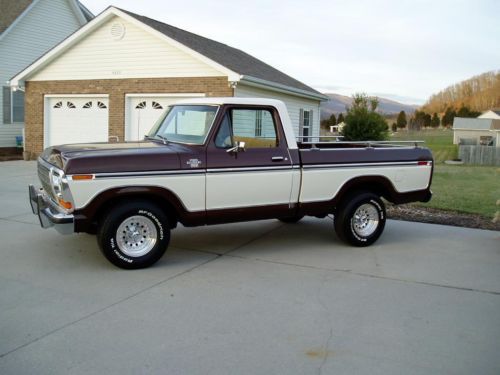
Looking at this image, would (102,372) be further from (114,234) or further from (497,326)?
(497,326)

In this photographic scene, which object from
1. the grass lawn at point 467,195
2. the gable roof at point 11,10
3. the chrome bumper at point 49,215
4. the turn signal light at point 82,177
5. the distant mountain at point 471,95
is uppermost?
the distant mountain at point 471,95

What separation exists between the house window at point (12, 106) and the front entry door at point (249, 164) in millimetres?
17907

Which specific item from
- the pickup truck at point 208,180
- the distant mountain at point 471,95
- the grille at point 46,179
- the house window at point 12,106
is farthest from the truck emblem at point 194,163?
the distant mountain at point 471,95

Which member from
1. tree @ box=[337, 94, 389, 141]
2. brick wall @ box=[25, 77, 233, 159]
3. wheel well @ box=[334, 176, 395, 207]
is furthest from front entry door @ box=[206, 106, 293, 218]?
tree @ box=[337, 94, 389, 141]

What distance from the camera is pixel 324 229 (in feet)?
30.0

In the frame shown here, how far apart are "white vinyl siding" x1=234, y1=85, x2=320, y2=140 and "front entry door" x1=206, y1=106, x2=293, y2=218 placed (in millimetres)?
9000

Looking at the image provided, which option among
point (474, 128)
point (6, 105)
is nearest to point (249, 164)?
point (6, 105)

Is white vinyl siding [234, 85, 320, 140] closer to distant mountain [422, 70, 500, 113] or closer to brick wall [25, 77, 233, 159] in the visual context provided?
brick wall [25, 77, 233, 159]

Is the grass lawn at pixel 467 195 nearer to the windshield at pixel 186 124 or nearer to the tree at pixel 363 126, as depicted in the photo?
the tree at pixel 363 126

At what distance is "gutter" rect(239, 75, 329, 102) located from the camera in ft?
52.2

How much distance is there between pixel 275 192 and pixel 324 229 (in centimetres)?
239

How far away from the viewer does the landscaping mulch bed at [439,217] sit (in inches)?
388

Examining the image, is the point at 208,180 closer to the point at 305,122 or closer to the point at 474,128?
the point at 305,122

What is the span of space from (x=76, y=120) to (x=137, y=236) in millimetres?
13886
